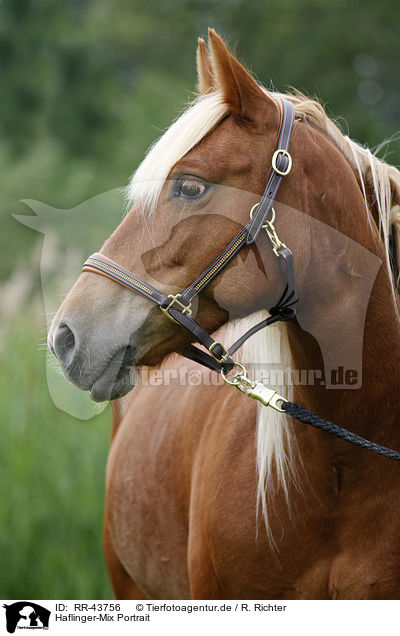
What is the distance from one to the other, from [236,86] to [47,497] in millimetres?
3638

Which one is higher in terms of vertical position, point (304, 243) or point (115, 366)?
point (304, 243)

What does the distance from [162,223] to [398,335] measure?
0.84m

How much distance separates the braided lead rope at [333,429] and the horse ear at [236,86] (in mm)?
879

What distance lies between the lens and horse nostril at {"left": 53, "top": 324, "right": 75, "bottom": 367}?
74.7 inches

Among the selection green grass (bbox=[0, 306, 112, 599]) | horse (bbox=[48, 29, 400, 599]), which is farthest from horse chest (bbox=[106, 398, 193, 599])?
green grass (bbox=[0, 306, 112, 599])

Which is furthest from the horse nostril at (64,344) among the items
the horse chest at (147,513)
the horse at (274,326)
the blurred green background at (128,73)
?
the blurred green background at (128,73)

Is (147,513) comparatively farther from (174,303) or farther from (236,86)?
(236,86)

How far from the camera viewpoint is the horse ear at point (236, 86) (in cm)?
191

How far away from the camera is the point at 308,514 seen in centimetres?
217

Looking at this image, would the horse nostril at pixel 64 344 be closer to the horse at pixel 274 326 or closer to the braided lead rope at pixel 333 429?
the horse at pixel 274 326

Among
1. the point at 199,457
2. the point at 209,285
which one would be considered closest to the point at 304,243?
the point at 209,285
